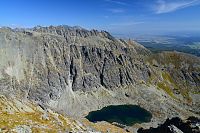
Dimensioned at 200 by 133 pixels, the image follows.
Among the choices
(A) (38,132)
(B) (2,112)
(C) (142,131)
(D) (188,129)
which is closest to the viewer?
(A) (38,132)

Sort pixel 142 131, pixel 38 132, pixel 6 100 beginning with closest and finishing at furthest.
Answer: pixel 38 132 < pixel 6 100 < pixel 142 131

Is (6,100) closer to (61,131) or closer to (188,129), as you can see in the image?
(61,131)

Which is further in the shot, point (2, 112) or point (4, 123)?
point (2, 112)

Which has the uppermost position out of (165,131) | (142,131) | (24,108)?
(24,108)

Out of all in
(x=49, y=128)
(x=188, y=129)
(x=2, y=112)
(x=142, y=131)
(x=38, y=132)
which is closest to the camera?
(x=38, y=132)

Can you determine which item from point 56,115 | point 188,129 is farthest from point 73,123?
point 188,129

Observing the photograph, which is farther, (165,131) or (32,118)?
(165,131)

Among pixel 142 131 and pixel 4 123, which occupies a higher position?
pixel 4 123

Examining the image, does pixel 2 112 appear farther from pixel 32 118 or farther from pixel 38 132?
pixel 38 132

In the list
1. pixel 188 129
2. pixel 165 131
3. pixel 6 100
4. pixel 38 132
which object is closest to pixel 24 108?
pixel 6 100
